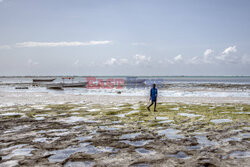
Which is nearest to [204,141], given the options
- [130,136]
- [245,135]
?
[245,135]

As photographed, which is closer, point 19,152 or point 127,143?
point 19,152

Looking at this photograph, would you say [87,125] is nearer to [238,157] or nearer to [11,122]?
[11,122]

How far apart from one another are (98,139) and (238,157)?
15.9 feet

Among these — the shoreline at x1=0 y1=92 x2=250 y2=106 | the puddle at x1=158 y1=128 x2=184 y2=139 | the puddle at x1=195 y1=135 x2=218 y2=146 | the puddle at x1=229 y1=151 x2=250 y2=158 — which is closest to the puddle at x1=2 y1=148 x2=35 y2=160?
the puddle at x1=158 y1=128 x2=184 y2=139

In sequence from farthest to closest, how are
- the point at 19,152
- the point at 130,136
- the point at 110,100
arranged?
the point at 110,100 → the point at 130,136 → the point at 19,152

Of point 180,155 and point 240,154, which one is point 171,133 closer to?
point 180,155

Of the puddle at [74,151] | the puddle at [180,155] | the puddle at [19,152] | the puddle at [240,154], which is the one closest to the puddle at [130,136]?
the puddle at [74,151]

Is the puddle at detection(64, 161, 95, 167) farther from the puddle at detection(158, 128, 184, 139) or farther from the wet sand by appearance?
the puddle at detection(158, 128, 184, 139)

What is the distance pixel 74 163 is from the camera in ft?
19.8

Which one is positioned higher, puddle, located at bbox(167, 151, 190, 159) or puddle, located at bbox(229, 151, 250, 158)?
puddle, located at bbox(229, 151, 250, 158)

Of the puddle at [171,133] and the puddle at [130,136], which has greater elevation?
the puddle at [171,133]

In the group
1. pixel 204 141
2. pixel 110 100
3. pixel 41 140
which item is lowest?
pixel 110 100

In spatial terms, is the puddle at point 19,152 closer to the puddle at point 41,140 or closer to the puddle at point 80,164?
the puddle at point 41,140

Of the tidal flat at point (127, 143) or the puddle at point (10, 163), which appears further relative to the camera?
Result: the tidal flat at point (127, 143)
